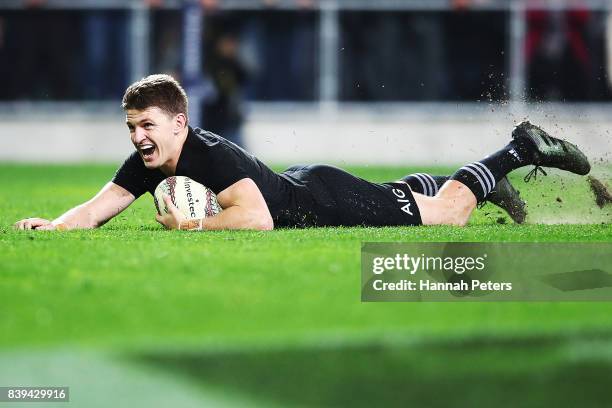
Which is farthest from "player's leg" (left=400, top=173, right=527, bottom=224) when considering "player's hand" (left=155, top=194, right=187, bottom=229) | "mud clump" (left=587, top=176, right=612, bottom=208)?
"player's hand" (left=155, top=194, right=187, bottom=229)

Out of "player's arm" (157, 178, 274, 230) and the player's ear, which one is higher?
the player's ear

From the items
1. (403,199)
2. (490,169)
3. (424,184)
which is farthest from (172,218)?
(490,169)

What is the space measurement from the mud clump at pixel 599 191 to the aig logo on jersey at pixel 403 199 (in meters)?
1.44

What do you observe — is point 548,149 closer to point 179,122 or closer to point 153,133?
point 179,122

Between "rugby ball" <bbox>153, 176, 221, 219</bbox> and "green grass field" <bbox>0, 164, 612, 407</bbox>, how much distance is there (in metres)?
0.21

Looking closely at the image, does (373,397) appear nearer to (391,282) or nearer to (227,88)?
(391,282)

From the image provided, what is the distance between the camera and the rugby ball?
822cm

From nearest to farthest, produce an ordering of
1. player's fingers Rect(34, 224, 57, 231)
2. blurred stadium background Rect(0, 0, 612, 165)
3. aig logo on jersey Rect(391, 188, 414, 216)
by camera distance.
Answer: player's fingers Rect(34, 224, 57, 231), aig logo on jersey Rect(391, 188, 414, 216), blurred stadium background Rect(0, 0, 612, 165)

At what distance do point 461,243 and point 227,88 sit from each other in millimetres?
14419

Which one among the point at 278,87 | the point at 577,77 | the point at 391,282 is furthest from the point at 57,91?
the point at 391,282

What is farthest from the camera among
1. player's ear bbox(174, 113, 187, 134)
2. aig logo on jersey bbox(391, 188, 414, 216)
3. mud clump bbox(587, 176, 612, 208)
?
mud clump bbox(587, 176, 612, 208)

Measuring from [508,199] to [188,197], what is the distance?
7.90ft

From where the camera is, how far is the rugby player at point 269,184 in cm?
805

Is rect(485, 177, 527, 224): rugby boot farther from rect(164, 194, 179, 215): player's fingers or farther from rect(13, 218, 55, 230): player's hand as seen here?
rect(13, 218, 55, 230): player's hand
